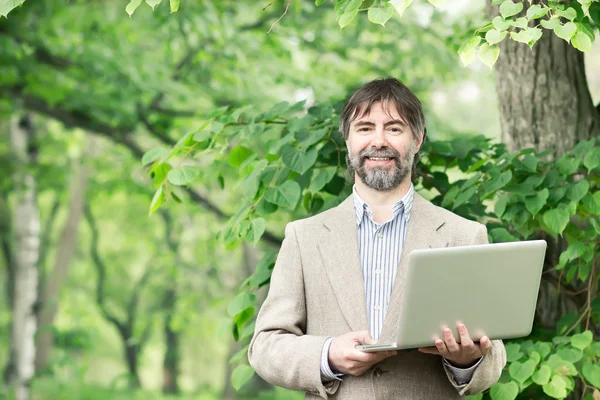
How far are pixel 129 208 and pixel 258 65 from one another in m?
11.2

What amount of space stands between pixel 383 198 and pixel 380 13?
57 centimetres

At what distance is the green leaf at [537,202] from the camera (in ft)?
10.3

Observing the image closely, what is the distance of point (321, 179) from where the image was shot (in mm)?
3365

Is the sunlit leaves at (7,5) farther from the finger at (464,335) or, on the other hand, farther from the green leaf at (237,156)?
the finger at (464,335)

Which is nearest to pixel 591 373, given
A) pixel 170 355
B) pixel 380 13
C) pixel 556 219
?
pixel 556 219

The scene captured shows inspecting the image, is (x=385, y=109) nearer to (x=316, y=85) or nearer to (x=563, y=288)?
(x=563, y=288)

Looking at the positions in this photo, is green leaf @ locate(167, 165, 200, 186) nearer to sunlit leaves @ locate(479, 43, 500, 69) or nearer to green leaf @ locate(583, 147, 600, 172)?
sunlit leaves @ locate(479, 43, 500, 69)

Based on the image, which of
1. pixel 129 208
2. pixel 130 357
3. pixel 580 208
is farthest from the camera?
pixel 130 357

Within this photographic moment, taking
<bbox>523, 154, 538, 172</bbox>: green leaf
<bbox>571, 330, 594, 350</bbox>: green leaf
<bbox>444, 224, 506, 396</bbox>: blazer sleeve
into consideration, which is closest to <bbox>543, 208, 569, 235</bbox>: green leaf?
<bbox>523, 154, 538, 172</bbox>: green leaf

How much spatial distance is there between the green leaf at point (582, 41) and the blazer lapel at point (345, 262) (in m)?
0.83

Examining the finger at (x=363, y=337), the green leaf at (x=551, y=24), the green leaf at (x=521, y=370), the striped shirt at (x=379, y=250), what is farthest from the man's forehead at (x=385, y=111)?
the green leaf at (x=521, y=370)

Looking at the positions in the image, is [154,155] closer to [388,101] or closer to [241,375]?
[241,375]

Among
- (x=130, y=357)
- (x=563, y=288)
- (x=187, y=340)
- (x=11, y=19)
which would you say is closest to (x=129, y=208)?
(x=130, y=357)

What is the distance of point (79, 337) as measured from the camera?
37.5 ft
